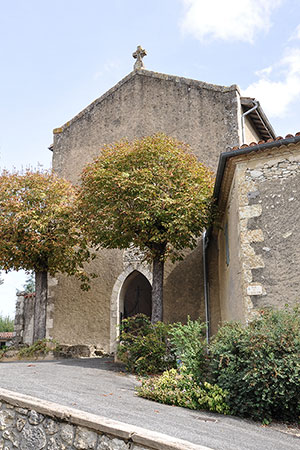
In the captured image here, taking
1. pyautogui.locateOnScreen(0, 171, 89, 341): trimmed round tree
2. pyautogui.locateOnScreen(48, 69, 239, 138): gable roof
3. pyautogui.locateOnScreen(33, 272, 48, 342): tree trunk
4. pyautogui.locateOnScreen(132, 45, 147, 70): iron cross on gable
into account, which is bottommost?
pyautogui.locateOnScreen(33, 272, 48, 342): tree trunk

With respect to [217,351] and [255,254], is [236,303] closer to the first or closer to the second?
[255,254]

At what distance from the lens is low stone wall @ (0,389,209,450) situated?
378cm

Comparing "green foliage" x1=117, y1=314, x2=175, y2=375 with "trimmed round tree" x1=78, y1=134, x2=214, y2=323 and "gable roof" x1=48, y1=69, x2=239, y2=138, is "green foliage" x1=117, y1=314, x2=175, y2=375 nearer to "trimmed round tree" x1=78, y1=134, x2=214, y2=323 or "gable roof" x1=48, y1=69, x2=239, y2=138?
"trimmed round tree" x1=78, y1=134, x2=214, y2=323

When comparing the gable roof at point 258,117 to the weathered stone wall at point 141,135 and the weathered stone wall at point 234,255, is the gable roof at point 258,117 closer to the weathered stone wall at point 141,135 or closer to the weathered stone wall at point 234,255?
the weathered stone wall at point 141,135

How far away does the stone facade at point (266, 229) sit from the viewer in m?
6.97

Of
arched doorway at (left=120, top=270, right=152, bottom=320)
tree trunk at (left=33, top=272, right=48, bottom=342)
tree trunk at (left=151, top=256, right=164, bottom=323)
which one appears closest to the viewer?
tree trunk at (left=151, top=256, right=164, bottom=323)

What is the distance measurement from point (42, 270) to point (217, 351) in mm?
8414

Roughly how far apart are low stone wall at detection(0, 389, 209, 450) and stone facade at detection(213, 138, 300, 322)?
3529 mm

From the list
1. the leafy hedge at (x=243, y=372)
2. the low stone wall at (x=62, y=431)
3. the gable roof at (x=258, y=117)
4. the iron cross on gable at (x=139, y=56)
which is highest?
the iron cross on gable at (x=139, y=56)

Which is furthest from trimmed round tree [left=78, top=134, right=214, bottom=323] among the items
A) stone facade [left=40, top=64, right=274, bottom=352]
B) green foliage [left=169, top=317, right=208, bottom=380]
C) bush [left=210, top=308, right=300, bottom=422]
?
bush [left=210, top=308, right=300, bottom=422]

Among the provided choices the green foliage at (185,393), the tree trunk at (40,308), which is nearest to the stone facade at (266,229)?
the green foliage at (185,393)

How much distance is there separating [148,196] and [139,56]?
7986 millimetres

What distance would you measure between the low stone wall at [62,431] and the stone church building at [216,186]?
3.86 m

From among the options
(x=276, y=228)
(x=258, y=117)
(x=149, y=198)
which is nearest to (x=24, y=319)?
(x=149, y=198)
